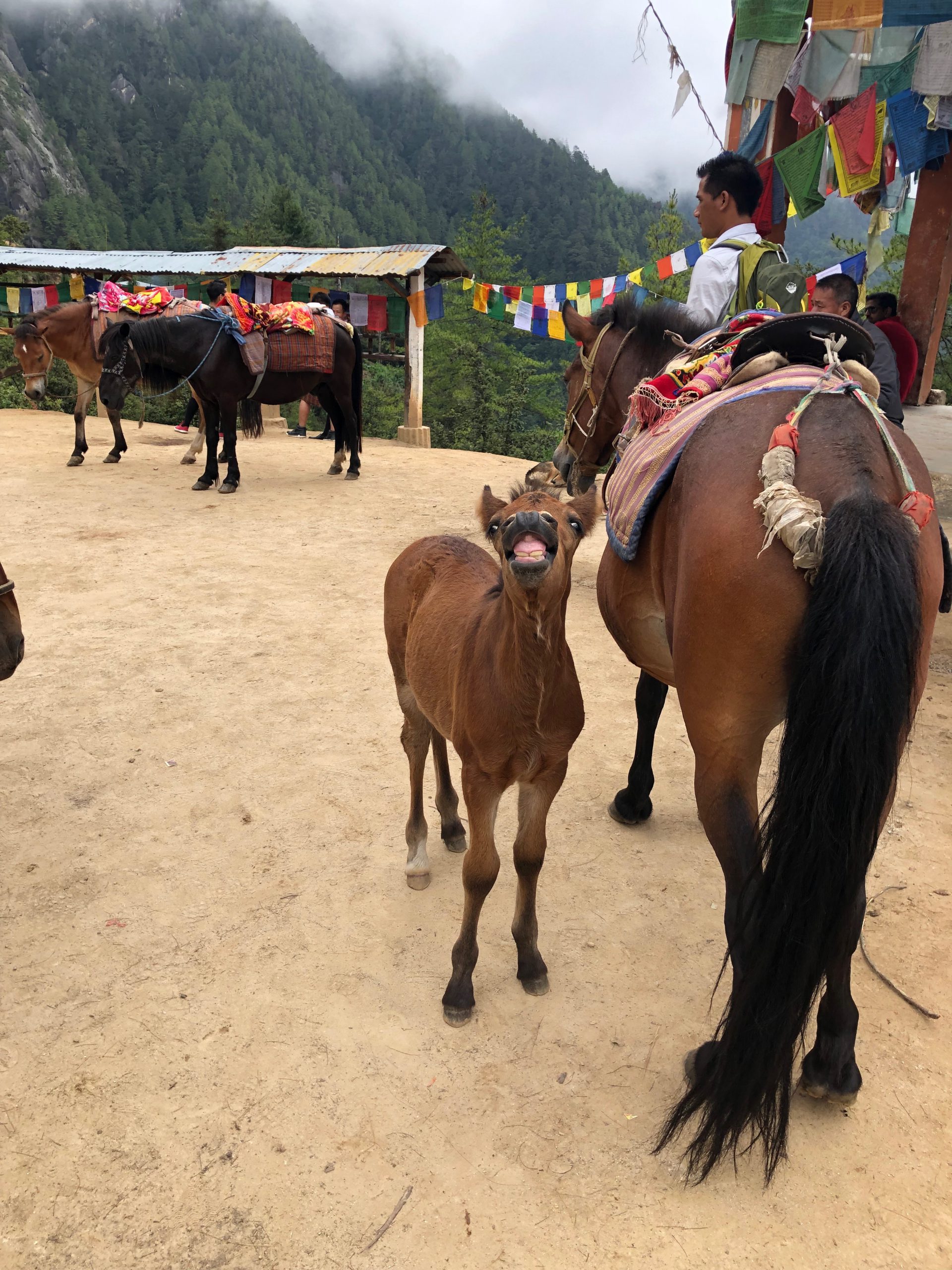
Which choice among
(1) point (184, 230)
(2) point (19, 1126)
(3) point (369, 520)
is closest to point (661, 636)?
(2) point (19, 1126)

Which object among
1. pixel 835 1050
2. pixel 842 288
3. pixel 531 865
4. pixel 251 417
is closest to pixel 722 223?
pixel 842 288

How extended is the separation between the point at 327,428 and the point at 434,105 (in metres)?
124

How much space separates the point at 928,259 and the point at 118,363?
8751 millimetres

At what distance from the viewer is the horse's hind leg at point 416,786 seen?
2939 mm

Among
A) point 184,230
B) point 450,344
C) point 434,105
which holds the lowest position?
point 450,344

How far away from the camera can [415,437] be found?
14.5m

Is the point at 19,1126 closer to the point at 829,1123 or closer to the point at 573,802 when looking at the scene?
the point at 829,1123

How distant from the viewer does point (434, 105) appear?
374 feet

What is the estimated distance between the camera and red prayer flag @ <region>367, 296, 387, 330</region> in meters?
14.4

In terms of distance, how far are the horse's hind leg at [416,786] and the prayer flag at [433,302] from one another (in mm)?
12348

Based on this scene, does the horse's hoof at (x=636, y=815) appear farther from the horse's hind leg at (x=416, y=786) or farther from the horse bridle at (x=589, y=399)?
the horse bridle at (x=589, y=399)

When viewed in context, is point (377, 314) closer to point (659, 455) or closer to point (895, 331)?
point (895, 331)

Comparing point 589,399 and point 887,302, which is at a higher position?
point 887,302

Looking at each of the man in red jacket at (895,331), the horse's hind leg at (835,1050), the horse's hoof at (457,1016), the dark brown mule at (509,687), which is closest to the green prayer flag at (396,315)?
the man in red jacket at (895,331)
